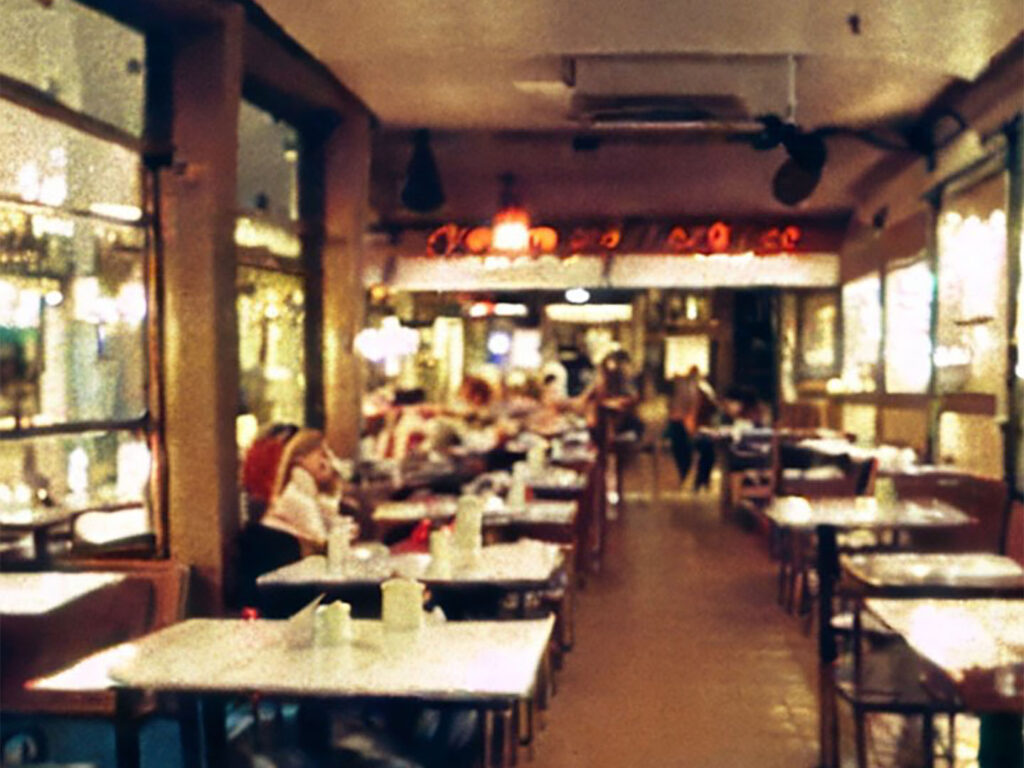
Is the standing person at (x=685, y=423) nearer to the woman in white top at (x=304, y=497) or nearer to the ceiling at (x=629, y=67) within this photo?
the ceiling at (x=629, y=67)

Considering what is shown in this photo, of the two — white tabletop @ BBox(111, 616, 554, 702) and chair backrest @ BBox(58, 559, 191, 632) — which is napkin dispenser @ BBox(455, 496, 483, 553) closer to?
chair backrest @ BBox(58, 559, 191, 632)

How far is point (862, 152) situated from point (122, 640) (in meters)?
8.42

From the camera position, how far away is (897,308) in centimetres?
1120

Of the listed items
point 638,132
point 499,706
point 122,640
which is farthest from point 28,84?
point 638,132

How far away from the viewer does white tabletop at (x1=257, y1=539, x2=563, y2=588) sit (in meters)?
4.20

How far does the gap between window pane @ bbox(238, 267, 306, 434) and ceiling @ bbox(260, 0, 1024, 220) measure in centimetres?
147

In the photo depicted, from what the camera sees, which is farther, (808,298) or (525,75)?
(808,298)

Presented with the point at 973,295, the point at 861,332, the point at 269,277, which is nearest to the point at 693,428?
the point at 861,332

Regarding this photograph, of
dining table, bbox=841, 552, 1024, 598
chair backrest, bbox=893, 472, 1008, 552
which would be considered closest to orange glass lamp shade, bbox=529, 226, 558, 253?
chair backrest, bbox=893, 472, 1008, 552

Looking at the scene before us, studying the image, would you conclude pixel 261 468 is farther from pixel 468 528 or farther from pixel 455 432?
pixel 455 432

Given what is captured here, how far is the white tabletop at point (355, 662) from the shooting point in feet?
9.16

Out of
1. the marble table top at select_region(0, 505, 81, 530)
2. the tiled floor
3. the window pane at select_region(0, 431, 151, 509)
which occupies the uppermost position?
the window pane at select_region(0, 431, 151, 509)

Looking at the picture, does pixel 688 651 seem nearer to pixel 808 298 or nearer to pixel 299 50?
pixel 299 50

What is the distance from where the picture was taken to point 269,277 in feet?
24.5
